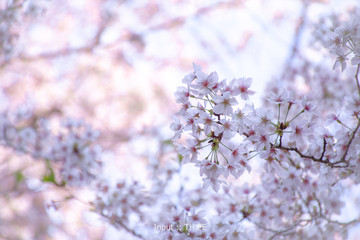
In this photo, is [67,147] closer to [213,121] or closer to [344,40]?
[213,121]

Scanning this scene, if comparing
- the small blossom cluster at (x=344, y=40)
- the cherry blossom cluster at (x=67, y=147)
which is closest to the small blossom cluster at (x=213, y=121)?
the small blossom cluster at (x=344, y=40)

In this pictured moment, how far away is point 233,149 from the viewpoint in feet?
5.30

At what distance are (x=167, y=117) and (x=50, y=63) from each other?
319 centimetres

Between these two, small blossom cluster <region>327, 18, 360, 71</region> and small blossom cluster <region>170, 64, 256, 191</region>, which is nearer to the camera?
small blossom cluster <region>170, 64, 256, 191</region>

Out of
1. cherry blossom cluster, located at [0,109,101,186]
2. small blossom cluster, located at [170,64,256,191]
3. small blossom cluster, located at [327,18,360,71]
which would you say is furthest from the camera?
cherry blossom cluster, located at [0,109,101,186]

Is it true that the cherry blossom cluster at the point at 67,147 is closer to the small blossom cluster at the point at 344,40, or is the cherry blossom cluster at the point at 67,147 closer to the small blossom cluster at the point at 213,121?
the small blossom cluster at the point at 213,121

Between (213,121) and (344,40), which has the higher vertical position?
(344,40)

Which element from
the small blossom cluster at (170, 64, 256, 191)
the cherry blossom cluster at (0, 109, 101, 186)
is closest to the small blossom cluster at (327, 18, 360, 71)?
the small blossom cluster at (170, 64, 256, 191)

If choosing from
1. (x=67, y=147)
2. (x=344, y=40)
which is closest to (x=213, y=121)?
(x=344, y=40)

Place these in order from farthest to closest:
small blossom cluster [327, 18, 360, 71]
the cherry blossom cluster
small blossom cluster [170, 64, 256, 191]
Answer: the cherry blossom cluster, small blossom cluster [327, 18, 360, 71], small blossom cluster [170, 64, 256, 191]

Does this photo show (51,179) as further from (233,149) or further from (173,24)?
(173,24)

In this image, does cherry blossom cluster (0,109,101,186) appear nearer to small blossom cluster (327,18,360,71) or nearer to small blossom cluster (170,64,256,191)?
small blossom cluster (170,64,256,191)

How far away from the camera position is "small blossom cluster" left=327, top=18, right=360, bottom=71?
170 centimetres

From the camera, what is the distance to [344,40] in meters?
1.73
